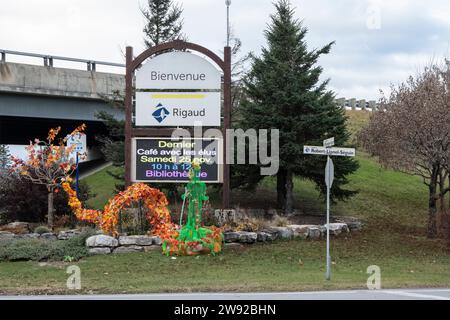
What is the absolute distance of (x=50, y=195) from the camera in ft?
66.9

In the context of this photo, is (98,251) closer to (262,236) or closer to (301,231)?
(262,236)

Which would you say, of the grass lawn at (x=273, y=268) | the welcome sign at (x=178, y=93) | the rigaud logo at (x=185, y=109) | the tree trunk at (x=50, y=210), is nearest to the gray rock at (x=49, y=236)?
the tree trunk at (x=50, y=210)

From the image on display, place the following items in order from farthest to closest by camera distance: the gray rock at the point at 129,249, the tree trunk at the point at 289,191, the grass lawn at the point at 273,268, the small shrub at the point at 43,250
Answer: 1. the tree trunk at the point at 289,191
2. the gray rock at the point at 129,249
3. the small shrub at the point at 43,250
4. the grass lawn at the point at 273,268

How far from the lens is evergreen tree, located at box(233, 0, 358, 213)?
2217 cm

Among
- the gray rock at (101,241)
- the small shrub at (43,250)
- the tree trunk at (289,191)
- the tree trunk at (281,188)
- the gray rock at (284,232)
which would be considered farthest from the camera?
the tree trunk at (281,188)

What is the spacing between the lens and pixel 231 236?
18.8m

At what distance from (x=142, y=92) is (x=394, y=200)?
14211 millimetres

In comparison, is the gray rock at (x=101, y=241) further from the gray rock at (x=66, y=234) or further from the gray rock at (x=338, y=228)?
the gray rock at (x=338, y=228)

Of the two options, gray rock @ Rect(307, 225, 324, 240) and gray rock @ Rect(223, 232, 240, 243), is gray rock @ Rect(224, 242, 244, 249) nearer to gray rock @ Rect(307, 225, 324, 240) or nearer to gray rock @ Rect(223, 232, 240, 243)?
gray rock @ Rect(223, 232, 240, 243)

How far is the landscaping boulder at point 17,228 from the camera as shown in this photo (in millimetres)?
20125

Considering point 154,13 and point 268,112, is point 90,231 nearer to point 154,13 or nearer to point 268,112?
point 268,112

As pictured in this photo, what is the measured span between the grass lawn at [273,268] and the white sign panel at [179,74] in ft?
18.4

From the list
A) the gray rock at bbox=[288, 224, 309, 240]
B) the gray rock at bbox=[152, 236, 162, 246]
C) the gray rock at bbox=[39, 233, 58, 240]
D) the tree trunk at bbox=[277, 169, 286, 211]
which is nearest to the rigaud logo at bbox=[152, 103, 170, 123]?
the gray rock at bbox=[152, 236, 162, 246]

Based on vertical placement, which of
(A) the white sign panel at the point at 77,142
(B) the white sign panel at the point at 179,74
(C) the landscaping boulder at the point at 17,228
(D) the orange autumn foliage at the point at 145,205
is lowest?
(C) the landscaping boulder at the point at 17,228
